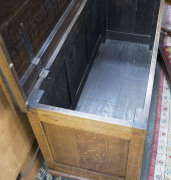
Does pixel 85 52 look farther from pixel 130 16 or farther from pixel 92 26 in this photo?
pixel 130 16

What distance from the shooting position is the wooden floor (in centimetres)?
193

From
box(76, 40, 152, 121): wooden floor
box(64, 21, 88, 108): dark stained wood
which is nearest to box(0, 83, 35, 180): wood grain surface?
box(64, 21, 88, 108): dark stained wood

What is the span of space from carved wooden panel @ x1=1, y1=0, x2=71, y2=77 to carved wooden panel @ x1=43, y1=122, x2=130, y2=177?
0.37 metres

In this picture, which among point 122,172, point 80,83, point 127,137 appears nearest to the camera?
point 127,137

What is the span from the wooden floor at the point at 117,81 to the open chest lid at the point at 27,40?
2.27ft

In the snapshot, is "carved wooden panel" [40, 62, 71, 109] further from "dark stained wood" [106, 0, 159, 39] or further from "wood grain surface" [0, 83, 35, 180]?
"dark stained wood" [106, 0, 159, 39]

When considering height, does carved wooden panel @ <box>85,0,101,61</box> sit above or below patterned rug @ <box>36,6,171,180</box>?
above

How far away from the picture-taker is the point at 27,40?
1154mm

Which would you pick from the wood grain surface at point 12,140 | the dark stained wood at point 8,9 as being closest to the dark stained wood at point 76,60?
the wood grain surface at point 12,140

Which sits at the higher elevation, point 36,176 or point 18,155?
point 18,155

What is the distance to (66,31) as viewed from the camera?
1.51m

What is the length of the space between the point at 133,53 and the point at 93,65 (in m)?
0.42

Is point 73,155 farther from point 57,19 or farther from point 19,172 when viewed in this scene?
point 57,19

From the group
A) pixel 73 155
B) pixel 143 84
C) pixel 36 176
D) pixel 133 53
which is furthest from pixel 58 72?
pixel 133 53
